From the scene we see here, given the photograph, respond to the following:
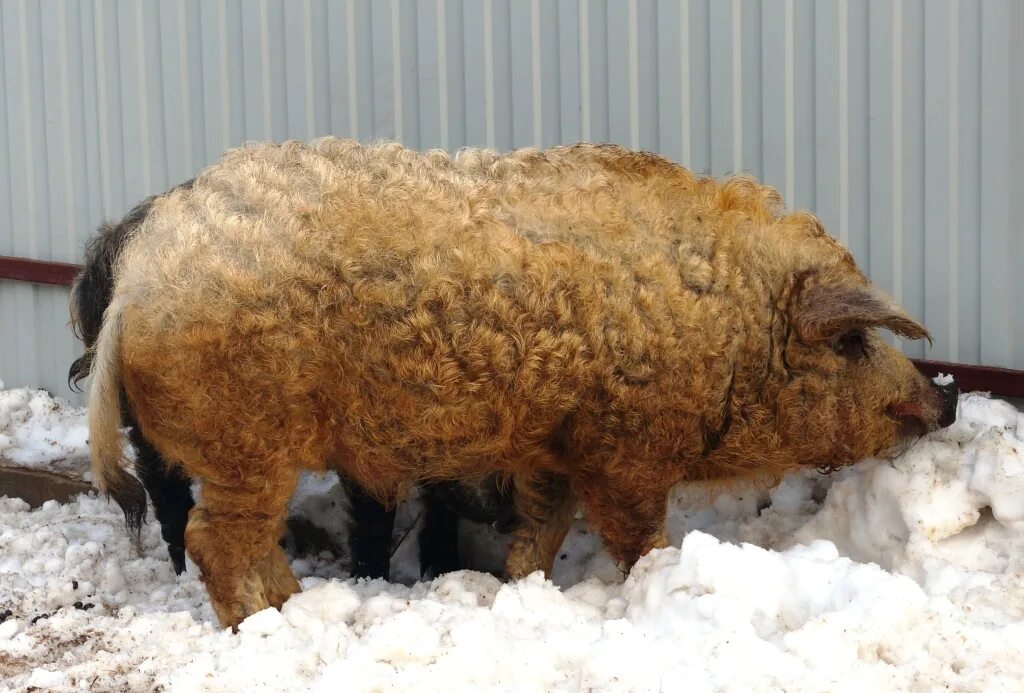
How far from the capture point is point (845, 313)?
456 centimetres

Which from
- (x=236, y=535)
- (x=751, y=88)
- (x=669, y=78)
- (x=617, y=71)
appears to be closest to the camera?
(x=236, y=535)

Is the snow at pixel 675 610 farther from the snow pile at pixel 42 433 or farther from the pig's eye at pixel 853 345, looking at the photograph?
the snow pile at pixel 42 433

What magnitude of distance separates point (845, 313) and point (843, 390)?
0.37 metres

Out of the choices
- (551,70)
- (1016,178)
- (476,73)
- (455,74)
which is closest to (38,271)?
(455,74)

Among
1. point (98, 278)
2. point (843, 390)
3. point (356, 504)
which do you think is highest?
point (98, 278)

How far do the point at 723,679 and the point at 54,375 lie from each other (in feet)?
16.3

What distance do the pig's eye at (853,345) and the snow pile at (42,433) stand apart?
3.78 meters

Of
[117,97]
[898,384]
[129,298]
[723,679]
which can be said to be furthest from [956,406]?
[117,97]

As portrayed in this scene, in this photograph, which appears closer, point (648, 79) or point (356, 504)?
point (356, 504)

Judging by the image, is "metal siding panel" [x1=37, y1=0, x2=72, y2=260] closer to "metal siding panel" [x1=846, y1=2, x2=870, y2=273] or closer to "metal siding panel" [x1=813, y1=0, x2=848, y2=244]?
"metal siding panel" [x1=813, y1=0, x2=848, y2=244]

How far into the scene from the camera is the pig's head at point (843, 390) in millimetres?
4723

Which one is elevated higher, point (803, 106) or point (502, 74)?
point (502, 74)

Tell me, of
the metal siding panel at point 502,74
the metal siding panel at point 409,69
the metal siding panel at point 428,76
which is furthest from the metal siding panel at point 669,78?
the metal siding panel at point 409,69

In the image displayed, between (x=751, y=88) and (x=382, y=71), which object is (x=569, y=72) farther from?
(x=382, y=71)
